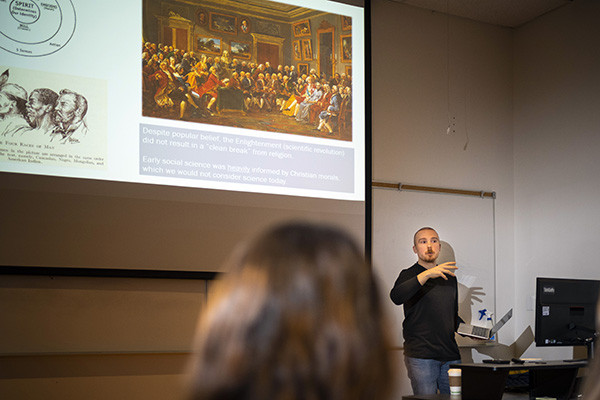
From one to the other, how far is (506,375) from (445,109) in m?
2.74

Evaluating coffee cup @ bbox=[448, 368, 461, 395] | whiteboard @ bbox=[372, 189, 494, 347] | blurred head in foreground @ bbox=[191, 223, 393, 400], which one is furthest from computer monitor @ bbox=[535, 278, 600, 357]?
blurred head in foreground @ bbox=[191, 223, 393, 400]

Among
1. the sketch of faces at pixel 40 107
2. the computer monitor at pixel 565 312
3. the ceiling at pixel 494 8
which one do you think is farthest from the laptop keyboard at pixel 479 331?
the sketch of faces at pixel 40 107

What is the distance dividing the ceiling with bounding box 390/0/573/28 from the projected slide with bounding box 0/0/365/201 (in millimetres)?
889

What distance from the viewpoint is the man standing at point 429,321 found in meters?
4.06

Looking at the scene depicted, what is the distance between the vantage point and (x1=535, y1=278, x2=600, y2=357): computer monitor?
Answer: 3961 millimetres

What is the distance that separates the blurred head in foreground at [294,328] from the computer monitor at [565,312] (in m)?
3.65

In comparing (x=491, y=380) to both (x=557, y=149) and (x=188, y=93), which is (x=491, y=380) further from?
(x=557, y=149)

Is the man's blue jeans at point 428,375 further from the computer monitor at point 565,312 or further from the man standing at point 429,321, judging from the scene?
the computer monitor at point 565,312

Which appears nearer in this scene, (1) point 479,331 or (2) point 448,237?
(1) point 479,331

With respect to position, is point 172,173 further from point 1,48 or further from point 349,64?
point 349,64

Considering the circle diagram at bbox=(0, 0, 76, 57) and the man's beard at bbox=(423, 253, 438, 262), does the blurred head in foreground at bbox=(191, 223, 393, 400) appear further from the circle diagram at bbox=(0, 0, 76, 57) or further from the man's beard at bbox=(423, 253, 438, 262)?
the man's beard at bbox=(423, 253, 438, 262)

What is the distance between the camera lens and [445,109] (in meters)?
5.14

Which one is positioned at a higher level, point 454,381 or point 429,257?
point 429,257

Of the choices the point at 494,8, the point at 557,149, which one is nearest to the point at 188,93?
the point at 494,8
